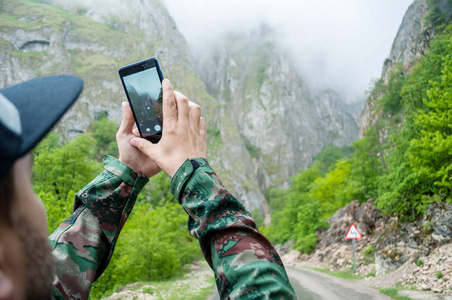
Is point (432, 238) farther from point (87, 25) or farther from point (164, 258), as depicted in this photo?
point (87, 25)

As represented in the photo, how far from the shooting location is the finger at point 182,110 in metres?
1.38

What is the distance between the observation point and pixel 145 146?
4.97 feet

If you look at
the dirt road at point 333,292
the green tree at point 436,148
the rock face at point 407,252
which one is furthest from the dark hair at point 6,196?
the green tree at point 436,148

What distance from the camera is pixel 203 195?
1188 mm

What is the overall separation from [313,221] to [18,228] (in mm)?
32192

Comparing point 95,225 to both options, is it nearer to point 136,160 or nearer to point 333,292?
point 136,160

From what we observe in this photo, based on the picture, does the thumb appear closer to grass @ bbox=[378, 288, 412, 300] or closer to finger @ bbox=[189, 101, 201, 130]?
finger @ bbox=[189, 101, 201, 130]

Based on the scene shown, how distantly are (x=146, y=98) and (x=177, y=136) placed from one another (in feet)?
2.39

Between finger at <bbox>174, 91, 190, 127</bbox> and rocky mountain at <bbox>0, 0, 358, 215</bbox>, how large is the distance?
84990 mm

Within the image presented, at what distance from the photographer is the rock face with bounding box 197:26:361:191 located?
133 metres

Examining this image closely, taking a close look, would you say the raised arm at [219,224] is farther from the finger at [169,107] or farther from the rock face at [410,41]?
the rock face at [410,41]

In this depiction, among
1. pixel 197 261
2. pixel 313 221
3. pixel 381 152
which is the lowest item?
pixel 313 221

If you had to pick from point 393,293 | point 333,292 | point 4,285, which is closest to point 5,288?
point 4,285

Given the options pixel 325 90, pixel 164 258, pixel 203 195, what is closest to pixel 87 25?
pixel 325 90
